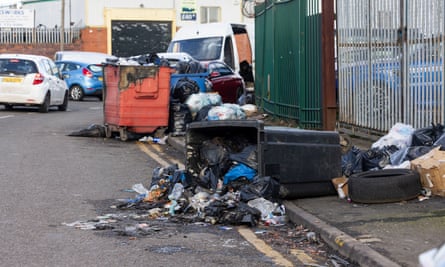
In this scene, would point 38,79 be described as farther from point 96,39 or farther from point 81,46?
point 81,46

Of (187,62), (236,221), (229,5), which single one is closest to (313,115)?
(187,62)

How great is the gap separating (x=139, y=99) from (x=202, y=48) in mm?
10353

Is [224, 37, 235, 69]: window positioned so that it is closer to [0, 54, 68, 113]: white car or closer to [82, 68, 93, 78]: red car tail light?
[0, 54, 68, 113]: white car

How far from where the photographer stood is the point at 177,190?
29.5ft

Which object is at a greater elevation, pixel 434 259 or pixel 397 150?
pixel 434 259

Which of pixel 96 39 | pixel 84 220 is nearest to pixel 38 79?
pixel 84 220

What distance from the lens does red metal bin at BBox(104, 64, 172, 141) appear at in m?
16.1

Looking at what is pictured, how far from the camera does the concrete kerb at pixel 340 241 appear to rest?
614cm

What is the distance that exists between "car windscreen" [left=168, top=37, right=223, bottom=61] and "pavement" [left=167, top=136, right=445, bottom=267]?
17192 millimetres

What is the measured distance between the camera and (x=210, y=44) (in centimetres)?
2614

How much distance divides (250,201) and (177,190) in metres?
1.03

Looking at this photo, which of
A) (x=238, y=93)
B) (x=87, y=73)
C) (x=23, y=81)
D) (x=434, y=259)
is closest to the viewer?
(x=434, y=259)

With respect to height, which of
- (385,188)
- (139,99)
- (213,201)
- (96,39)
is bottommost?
(213,201)

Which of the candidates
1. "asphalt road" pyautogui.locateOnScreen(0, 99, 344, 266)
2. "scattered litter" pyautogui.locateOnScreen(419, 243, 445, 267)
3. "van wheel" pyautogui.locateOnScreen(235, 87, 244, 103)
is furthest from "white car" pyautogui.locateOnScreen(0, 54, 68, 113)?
"scattered litter" pyautogui.locateOnScreen(419, 243, 445, 267)
